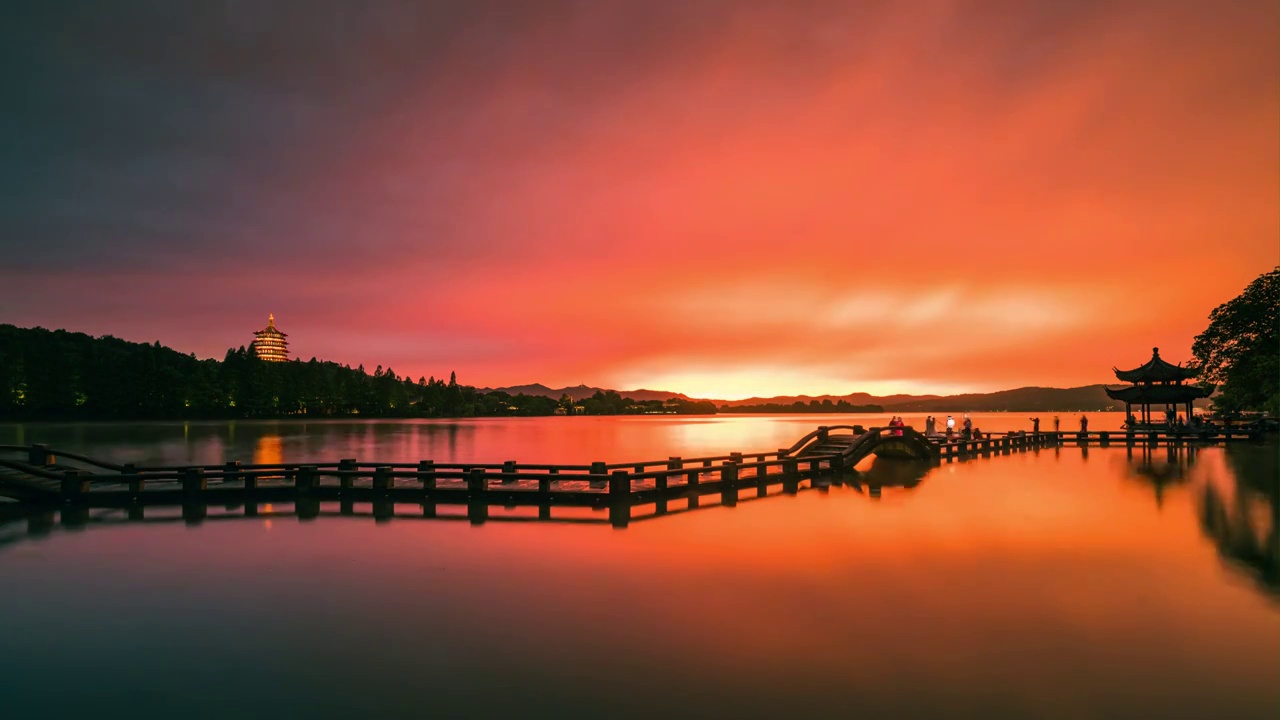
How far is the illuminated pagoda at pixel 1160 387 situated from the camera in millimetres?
52562

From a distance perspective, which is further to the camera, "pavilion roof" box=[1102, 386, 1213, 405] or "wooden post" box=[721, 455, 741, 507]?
"pavilion roof" box=[1102, 386, 1213, 405]

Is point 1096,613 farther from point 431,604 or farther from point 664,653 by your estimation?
point 431,604

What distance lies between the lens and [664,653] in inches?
324

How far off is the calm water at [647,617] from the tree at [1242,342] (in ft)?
91.1

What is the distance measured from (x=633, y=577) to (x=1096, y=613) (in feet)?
23.5

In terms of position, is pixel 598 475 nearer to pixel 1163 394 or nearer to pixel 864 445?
pixel 864 445

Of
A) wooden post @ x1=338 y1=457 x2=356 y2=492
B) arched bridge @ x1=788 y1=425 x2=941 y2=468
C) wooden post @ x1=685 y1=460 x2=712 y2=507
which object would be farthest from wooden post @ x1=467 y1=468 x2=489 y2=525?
arched bridge @ x1=788 y1=425 x2=941 y2=468

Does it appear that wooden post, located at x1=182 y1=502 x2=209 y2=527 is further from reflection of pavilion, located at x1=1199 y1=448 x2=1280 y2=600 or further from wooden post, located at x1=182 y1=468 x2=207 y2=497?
reflection of pavilion, located at x1=1199 y1=448 x2=1280 y2=600

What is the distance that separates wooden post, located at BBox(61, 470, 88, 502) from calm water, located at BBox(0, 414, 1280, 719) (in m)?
2.22

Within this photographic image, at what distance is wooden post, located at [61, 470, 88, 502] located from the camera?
18.4m

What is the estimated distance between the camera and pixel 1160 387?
178ft

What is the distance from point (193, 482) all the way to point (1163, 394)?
212 ft

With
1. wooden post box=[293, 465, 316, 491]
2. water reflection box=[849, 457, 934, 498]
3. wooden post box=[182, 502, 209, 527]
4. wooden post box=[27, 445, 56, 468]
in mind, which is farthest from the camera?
water reflection box=[849, 457, 934, 498]

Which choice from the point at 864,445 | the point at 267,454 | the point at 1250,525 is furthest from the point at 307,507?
the point at 267,454
